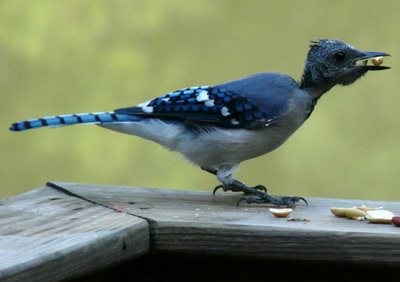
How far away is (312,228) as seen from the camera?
1.95 meters

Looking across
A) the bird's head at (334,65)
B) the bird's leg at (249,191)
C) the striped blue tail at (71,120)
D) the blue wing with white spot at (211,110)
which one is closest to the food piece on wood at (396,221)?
the bird's leg at (249,191)

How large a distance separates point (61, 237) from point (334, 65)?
4.69 feet

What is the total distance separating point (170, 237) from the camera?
196 centimetres

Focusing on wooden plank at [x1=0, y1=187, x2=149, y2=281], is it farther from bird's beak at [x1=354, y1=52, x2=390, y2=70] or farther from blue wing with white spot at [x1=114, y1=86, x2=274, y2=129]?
bird's beak at [x1=354, y1=52, x2=390, y2=70]

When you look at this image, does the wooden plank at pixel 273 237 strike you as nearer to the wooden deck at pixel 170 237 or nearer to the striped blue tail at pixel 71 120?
the wooden deck at pixel 170 237

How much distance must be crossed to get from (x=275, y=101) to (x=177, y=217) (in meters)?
0.90

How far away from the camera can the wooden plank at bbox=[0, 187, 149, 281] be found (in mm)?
1535

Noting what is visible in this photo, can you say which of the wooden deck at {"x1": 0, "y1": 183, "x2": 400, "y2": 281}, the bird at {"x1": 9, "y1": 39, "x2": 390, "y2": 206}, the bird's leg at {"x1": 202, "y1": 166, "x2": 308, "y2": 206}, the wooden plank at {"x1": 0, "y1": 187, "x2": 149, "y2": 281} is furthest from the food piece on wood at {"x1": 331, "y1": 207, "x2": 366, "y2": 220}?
the bird at {"x1": 9, "y1": 39, "x2": 390, "y2": 206}

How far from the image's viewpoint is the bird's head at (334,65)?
294cm

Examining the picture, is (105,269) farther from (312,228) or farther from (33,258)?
(312,228)

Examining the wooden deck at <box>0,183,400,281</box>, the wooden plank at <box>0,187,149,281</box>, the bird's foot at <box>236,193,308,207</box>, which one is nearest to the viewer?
the wooden plank at <box>0,187,149,281</box>

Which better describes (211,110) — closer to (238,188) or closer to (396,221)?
(238,188)

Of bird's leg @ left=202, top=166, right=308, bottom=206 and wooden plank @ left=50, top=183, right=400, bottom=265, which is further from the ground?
bird's leg @ left=202, top=166, right=308, bottom=206

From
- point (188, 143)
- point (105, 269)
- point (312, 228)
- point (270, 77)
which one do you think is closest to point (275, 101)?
point (270, 77)
